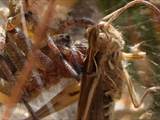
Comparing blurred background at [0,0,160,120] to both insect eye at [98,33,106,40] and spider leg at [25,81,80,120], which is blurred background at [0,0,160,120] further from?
insect eye at [98,33,106,40]

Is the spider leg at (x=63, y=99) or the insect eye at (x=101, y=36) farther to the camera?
the spider leg at (x=63, y=99)

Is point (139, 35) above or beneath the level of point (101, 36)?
beneath

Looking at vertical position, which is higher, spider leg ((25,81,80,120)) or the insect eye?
the insect eye

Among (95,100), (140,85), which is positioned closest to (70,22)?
(95,100)

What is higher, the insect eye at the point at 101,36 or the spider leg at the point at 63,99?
the insect eye at the point at 101,36

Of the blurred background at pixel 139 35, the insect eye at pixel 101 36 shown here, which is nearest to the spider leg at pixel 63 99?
the blurred background at pixel 139 35

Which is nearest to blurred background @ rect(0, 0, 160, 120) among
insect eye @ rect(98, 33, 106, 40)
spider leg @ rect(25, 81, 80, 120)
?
spider leg @ rect(25, 81, 80, 120)

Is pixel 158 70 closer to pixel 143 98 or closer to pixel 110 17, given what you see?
pixel 143 98

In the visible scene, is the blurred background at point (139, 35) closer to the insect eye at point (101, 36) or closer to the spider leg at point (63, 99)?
the spider leg at point (63, 99)

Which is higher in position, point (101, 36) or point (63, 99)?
point (101, 36)

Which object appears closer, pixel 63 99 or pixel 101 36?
pixel 101 36

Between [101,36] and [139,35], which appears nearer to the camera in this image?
[101,36]
